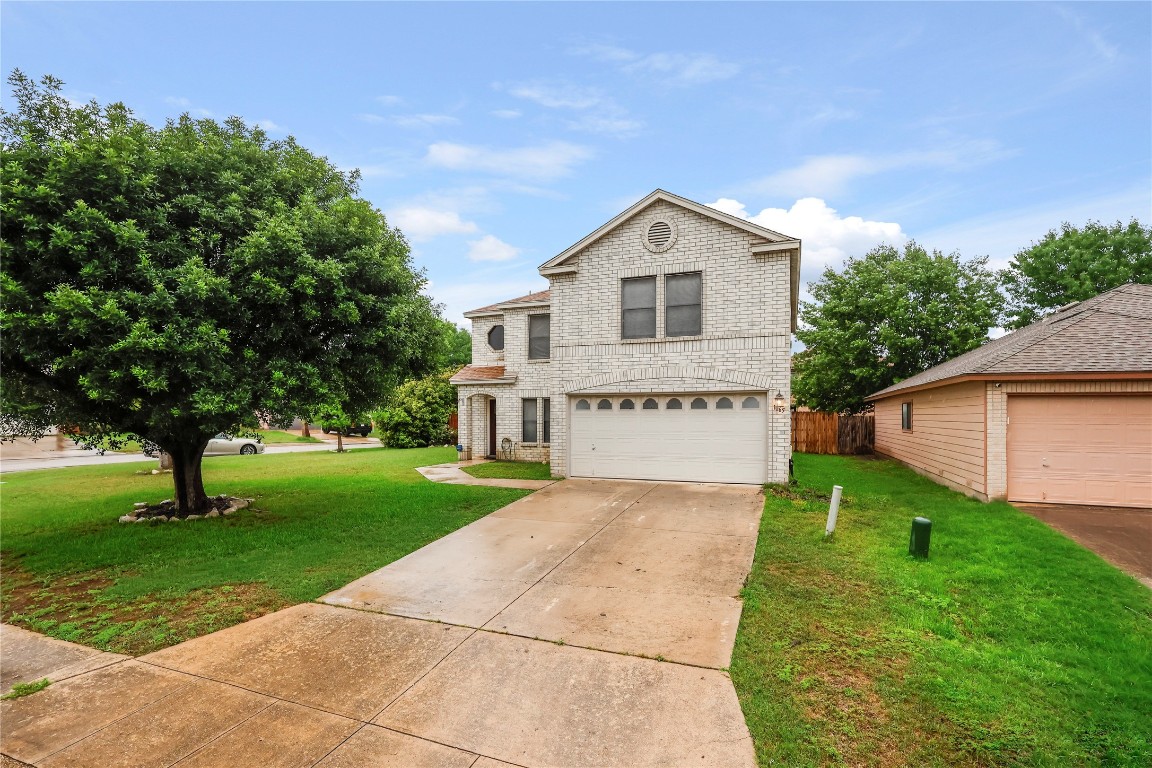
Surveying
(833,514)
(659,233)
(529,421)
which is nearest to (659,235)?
(659,233)

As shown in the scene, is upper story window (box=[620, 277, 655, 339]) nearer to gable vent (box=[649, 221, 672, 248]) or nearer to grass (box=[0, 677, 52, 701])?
gable vent (box=[649, 221, 672, 248])

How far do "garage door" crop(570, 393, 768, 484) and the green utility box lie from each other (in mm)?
4996

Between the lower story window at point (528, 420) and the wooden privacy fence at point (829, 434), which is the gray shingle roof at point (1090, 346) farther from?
the lower story window at point (528, 420)

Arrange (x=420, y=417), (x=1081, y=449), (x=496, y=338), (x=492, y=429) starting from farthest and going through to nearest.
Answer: (x=420, y=417) < (x=496, y=338) < (x=492, y=429) < (x=1081, y=449)

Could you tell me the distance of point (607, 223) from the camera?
12648 mm

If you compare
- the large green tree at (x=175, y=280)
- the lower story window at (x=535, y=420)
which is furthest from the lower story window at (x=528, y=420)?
the large green tree at (x=175, y=280)

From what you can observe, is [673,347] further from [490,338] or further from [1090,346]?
[490,338]

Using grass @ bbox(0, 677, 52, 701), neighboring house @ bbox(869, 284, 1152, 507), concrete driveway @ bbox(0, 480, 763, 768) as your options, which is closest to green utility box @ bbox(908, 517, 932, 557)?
concrete driveway @ bbox(0, 480, 763, 768)

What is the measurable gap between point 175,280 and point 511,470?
9549 mm

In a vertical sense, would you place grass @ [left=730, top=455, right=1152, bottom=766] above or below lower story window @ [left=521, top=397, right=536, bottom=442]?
below

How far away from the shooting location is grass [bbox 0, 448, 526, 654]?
16.7ft

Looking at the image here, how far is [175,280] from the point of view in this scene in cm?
688

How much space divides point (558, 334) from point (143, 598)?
9.54 meters

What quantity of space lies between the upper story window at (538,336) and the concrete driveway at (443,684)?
1127cm
